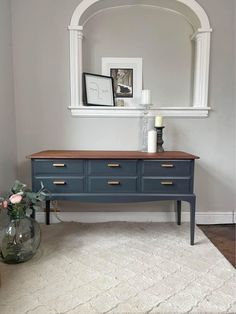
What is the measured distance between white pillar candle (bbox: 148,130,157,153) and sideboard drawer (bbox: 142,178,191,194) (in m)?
0.33

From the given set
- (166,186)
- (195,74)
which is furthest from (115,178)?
(195,74)

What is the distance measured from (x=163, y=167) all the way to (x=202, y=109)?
0.84 metres

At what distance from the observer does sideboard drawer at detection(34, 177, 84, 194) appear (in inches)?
77.9

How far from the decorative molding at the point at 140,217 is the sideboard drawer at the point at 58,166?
2.35ft

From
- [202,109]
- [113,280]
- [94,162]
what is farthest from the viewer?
[202,109]

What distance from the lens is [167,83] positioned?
254 centimetres

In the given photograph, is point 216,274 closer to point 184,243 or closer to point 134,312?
point 184,243

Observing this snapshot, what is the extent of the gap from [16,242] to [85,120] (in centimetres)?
128

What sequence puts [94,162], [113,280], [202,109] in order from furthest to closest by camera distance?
[202,109], [94,162], [113,280]

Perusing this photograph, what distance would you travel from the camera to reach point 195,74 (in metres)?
A: 2.45

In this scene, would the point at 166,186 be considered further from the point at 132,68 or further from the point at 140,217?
the point at 132,68

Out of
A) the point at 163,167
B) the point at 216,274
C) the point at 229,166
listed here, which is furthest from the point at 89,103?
the point at 216,274

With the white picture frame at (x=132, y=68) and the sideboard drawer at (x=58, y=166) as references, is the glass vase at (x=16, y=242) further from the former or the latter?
the white picture frame at (x=132, y=68)

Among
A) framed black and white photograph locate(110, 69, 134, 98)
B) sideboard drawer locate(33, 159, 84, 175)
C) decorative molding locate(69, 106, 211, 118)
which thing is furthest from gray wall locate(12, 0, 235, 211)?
sideboard drawer locate(33, 159, 84, 175)
